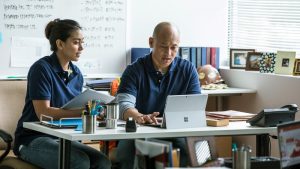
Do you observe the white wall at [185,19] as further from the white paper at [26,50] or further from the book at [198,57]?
the white paper at [26,50]

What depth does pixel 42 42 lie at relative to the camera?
5.65 meters

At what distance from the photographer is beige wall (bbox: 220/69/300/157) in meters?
5.39

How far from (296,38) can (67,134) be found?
297 centimetres

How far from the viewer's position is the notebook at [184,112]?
3.71 m

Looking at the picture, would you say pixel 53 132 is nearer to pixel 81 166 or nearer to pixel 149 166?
pixel 81 166

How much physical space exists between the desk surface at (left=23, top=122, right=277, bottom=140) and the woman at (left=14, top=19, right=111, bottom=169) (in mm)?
203

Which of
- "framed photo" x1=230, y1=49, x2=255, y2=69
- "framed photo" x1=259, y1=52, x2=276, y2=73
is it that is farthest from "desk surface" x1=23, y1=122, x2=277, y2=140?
Result: "framed photo" x1=230, y1=49, x2=255, y2=69

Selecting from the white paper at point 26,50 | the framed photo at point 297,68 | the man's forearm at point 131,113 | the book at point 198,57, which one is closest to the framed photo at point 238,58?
the book at point 198,57

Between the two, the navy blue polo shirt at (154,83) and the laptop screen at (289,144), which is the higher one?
the navy blue polo shirt at (154,83)

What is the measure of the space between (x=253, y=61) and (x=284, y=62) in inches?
18.4

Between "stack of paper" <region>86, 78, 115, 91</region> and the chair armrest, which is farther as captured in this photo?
"stack of paper" <region>86, 78, 115, 91</region>

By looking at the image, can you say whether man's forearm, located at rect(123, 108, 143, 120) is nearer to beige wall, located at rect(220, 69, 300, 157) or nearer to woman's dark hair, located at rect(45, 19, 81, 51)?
woman's dark hair, located at rect(45, 19, 81, 51)

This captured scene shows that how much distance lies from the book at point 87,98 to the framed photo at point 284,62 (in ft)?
6.70

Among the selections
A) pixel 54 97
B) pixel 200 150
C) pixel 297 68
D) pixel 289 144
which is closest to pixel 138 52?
pixel 297 68
